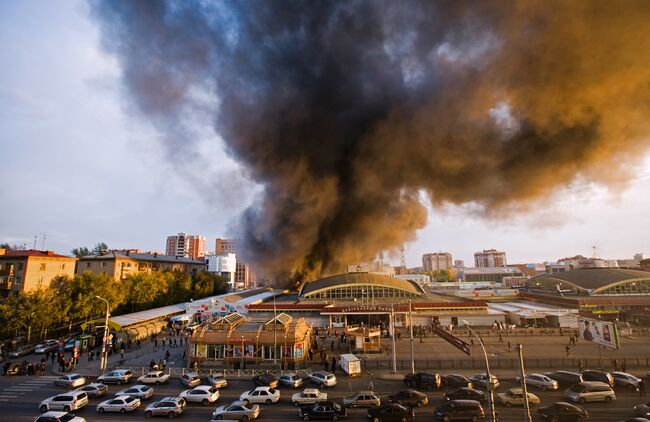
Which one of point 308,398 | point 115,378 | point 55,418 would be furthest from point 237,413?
point 115,378

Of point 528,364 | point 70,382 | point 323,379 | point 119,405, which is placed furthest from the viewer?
point 528,364

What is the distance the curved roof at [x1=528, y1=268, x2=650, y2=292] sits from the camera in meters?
53.5

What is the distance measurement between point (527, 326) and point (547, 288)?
25.1 metres

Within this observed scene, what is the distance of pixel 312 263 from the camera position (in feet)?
257

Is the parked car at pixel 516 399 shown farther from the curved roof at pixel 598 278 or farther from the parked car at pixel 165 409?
the curved roof at pixel 598 278

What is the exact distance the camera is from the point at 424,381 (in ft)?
74.9

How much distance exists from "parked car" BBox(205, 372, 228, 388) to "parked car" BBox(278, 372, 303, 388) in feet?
12.1

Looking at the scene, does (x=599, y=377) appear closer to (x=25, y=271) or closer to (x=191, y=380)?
(x=191, y=380)

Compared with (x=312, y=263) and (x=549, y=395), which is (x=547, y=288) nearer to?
(x=312, y=263)

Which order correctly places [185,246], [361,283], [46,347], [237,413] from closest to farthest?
[237,413] → [46,347] → [361,283] → [185,246]

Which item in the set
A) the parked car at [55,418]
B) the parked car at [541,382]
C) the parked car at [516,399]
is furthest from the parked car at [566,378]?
the parked car at [55,418]

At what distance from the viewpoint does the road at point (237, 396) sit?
18.5 meters

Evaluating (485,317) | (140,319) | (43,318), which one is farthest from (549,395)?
(43,318)

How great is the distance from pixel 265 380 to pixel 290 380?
168 centimetres
